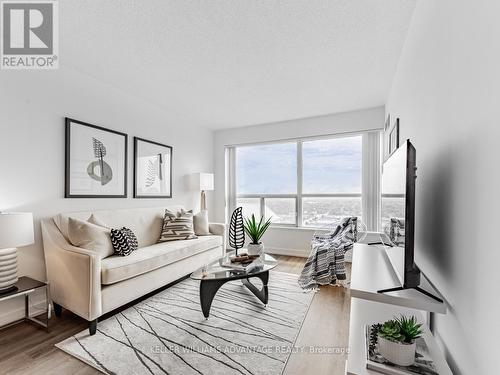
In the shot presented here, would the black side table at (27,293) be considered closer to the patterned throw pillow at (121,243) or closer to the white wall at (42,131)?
the white wall at (42,131)

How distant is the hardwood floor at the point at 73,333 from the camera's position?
1599 mm

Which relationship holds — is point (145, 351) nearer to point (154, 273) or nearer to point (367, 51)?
point (154, 273)

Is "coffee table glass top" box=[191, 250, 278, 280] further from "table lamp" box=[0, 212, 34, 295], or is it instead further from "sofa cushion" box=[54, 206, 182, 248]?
"table lamp" box=[0, 212, 34, 295]

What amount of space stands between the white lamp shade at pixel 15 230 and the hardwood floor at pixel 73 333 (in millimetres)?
765

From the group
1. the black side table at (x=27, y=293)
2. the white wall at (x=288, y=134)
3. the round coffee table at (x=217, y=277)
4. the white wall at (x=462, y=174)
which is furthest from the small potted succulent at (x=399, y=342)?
the white wall at (x=288, y=134)

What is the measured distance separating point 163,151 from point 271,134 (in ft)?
6.62

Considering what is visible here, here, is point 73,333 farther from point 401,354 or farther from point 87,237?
point 401,354

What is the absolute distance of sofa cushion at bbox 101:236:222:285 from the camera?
211cm

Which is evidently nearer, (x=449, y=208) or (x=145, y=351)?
(x=449, y=208)

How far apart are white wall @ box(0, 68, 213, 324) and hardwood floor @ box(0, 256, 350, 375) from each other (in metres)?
0.44

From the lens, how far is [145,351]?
1755 mm

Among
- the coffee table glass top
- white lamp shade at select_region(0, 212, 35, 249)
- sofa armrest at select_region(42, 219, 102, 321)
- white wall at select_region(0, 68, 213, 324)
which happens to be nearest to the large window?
the coffee table glass top

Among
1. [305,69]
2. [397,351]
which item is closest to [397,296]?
[397,351]

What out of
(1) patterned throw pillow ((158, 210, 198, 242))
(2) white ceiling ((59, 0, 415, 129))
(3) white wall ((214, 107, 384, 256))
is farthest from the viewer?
(3) white wall ((214, 107, 384, 256))
